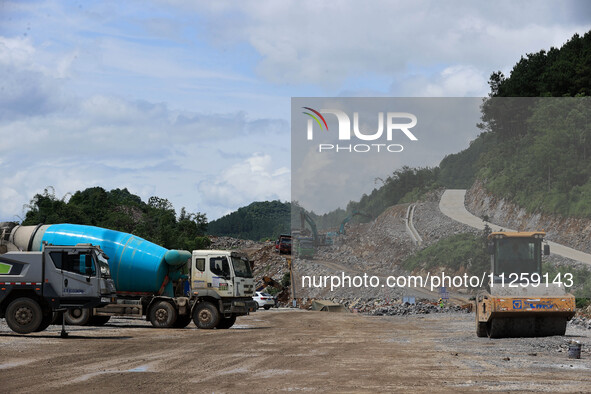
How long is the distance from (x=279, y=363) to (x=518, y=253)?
1439cm

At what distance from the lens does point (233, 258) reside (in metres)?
28.6

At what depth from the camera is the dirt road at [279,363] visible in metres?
12.6

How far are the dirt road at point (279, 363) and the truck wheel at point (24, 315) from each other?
1.27 feet

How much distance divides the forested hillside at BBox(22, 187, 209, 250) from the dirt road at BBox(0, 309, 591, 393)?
202 feet

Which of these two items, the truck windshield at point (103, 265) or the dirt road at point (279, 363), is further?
the truck windshield at point (103, 265)

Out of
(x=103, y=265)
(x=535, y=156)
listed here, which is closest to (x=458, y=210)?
(x=535, y=156)

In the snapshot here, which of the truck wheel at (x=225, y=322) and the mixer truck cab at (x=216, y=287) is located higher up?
the mixer truck cab at (x=216, y=287)

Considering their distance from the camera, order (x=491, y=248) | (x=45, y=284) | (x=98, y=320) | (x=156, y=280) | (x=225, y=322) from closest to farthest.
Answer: (x=45, y=284)
(x=491, y=248)
(x=156, y=280)
(x=225, y=322)
(x=98, y=320)

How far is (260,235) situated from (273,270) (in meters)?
98.1

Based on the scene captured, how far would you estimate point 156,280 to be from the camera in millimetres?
28750

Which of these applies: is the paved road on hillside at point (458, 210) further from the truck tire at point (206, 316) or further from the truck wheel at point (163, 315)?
the truck wheel at point (163, 315)

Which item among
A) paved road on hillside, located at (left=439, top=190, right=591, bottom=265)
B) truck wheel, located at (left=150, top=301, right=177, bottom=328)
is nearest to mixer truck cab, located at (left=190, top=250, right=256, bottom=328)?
truck wheel, located at (left=150, top=301, right=177, bottom=328)

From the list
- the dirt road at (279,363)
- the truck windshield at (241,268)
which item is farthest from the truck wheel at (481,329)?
the truck windshield at (241,268)

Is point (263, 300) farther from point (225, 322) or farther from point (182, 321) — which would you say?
point (182, 321)
